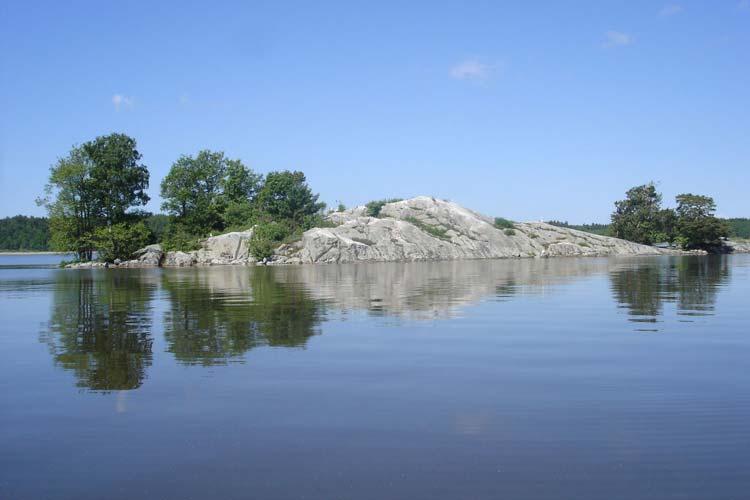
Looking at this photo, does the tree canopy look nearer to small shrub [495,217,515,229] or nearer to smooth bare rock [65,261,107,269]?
smooth bare rock [65,261,107,269]

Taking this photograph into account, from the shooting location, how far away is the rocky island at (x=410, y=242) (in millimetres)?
111625

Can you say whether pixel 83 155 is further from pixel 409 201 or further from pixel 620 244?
pixel 620 244

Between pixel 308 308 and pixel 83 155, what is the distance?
90.2 meters

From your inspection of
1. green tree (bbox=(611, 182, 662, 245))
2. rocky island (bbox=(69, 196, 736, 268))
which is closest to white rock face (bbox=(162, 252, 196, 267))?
rocky island (bbox=(69, 196, 736, 268))

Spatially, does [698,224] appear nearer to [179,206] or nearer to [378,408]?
[179,206]

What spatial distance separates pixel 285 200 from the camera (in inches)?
5034

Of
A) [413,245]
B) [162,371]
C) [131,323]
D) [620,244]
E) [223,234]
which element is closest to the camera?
[162,371]

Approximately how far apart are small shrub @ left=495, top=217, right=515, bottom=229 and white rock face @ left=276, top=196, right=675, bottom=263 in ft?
5.74

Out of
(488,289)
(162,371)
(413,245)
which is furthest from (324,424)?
(413,245)

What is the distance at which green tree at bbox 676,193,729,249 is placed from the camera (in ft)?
515

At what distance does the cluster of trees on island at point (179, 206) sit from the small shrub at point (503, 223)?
0.26 m

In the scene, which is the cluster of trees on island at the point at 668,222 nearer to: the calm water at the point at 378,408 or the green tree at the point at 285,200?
the green tree at the point at 285,200

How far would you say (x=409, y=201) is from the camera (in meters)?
154

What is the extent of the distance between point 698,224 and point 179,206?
415 ft
